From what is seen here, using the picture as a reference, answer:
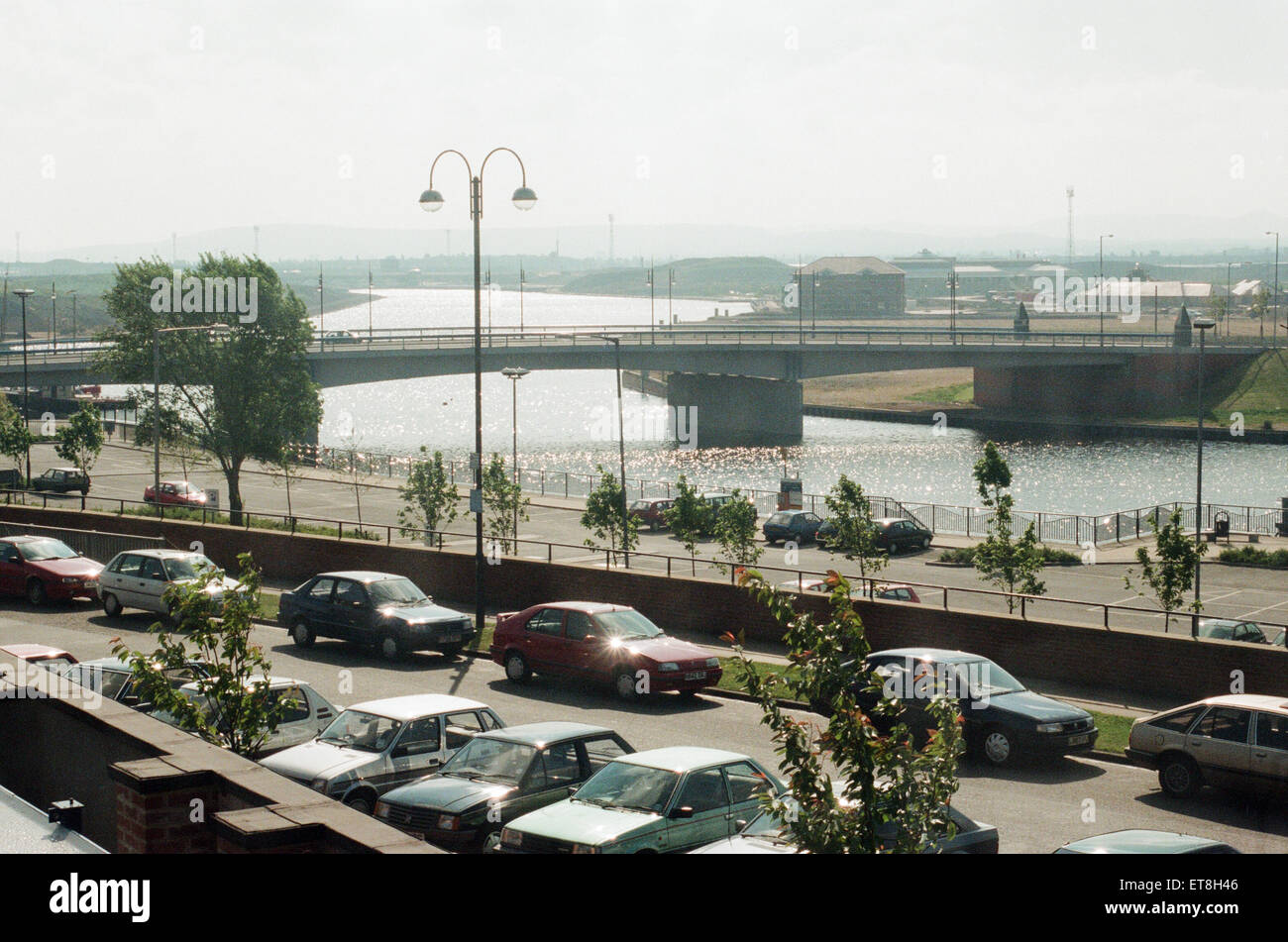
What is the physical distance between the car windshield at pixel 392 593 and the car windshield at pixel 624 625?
4.59m

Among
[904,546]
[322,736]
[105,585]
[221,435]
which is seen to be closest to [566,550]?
[904,546]

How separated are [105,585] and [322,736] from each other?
15.0m

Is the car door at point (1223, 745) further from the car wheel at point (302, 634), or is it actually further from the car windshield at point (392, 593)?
the car wheel at point (302, 634)

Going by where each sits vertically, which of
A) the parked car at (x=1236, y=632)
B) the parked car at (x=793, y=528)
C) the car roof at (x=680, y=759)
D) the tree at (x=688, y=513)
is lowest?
the parked car at (x=793, y=528)

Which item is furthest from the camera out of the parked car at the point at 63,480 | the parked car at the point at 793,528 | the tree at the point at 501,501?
the parked car at the point at 63,480

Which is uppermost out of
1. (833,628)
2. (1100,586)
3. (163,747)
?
(833,628)

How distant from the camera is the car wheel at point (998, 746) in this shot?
17500 millimetres

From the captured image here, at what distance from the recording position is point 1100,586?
133 feet

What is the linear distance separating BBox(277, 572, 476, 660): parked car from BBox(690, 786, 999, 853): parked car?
1344 cm

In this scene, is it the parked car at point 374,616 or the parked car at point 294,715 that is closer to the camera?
the parked car at point 294,715

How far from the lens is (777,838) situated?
9.57 meters

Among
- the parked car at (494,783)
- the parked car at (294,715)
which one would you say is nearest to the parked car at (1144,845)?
the parked car at (494,783)

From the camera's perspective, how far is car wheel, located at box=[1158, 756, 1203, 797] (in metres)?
16.3
